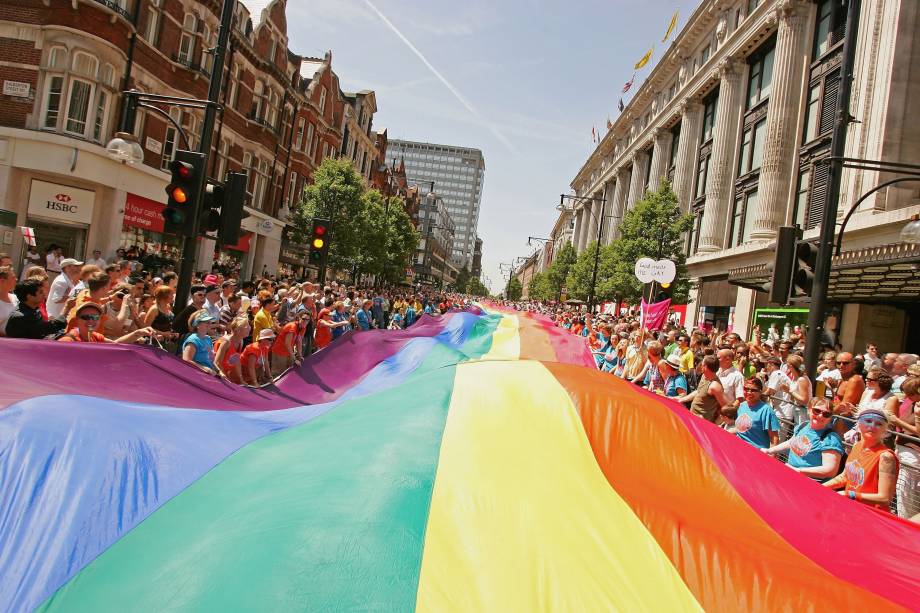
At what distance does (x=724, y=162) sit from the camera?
33469mm

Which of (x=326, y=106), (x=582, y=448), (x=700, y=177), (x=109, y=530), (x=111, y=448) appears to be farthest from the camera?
(x=326, y=106)

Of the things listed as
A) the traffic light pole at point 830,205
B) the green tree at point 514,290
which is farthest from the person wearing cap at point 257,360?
the green tree at point 514,290

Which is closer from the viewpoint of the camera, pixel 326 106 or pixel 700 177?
pixel 700 177

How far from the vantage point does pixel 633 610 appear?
2691 millimetres

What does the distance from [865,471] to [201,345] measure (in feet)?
23.0

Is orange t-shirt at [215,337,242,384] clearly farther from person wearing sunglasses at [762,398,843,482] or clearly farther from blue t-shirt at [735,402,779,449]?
person wearing sunglasses at [762,398,843,482]

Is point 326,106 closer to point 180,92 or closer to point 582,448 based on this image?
A: point 180,92

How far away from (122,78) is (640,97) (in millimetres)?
46170

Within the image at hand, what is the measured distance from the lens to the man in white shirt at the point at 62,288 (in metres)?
7.96

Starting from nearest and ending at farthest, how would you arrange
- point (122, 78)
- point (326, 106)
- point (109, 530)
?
point (109, 530) < point (122, 78) < point (326, 106)

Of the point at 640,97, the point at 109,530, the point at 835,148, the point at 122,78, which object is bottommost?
the point at 109,530

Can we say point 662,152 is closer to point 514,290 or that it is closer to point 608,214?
point 608,214

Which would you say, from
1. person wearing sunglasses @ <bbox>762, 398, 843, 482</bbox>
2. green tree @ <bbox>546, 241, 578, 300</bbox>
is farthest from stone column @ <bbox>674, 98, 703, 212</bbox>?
person wearing sunglasses @ <bbox>762, 398, 843, 482</bbox>

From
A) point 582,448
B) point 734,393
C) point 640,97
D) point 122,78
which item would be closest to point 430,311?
point 122,78
